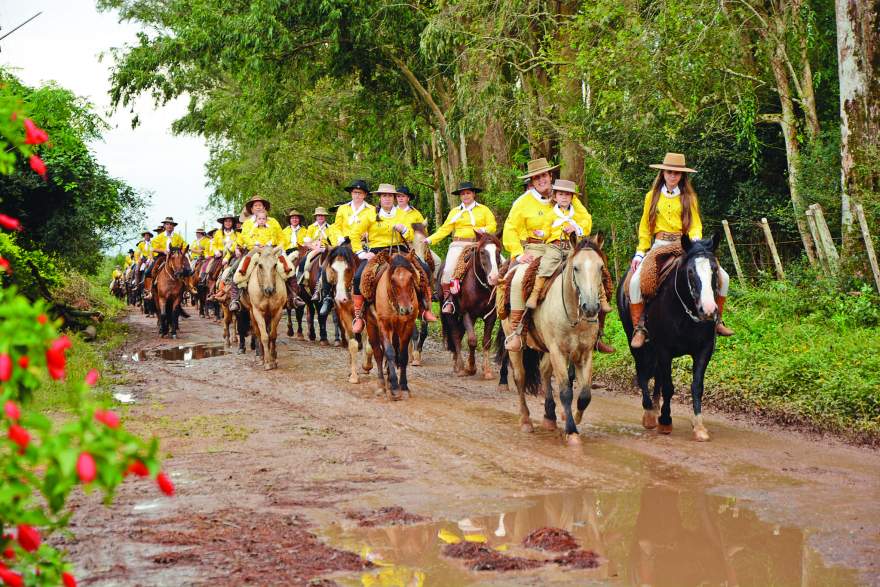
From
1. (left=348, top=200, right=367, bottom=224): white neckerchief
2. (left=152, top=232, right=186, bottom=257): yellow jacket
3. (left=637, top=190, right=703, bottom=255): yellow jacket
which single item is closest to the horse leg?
(left=637, top=190, right=703, bottom=255): yellow jacket

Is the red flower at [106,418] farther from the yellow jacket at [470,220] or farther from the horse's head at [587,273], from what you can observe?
the yellow jacket at [470,220]

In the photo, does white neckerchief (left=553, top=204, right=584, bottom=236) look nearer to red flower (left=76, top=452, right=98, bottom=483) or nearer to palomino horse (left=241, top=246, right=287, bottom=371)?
palomino horse (left=241, top=246, right=287, bottom=371)

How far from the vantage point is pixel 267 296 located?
17297 mm

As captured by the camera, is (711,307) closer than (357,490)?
No

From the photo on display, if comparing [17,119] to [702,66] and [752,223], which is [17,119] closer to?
[702,66]

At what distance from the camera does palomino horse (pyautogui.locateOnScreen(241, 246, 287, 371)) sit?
17.2 meters

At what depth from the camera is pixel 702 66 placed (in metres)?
15.9

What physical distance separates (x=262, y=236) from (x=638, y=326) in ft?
30.2

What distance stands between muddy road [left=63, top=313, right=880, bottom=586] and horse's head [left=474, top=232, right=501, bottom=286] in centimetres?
317

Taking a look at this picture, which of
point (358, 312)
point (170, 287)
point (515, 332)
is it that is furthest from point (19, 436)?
point (170, 287)

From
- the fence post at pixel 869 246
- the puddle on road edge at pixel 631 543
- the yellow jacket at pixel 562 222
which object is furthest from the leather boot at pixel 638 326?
the fence post at pixel 869 246

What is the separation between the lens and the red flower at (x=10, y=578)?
10.2 feet

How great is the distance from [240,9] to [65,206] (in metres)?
7.44

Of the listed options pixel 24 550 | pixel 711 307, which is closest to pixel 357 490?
pixel 711 307
